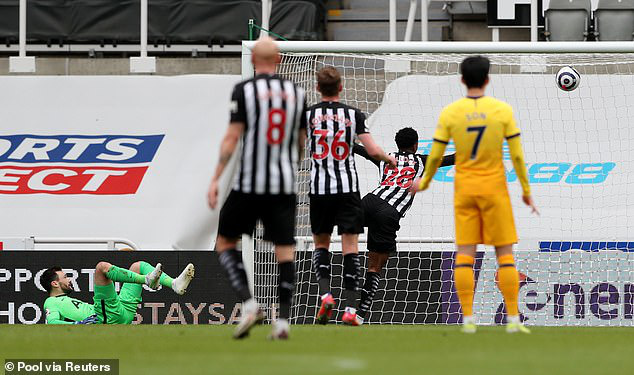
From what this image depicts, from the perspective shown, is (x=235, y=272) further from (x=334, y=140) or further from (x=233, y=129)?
(x=334, y=140)

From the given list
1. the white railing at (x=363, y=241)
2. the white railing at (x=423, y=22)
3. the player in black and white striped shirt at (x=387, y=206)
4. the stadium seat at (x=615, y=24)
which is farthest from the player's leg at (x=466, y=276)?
the stadium seat at (x=615, y=24)

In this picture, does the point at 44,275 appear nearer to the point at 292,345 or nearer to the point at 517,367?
the point at 292,345

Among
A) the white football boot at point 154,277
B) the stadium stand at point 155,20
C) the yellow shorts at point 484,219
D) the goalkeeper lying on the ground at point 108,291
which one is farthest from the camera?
the stadium stand at point 155,20

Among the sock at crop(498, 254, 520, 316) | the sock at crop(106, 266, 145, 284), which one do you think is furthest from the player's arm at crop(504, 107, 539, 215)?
the sock at crop(106, 266, 145, 284)

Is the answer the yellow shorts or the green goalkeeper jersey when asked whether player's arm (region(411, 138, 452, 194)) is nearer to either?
the yellow shorts

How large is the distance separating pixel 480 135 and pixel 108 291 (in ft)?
16.4

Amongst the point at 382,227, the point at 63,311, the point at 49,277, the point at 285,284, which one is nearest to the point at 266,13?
the point at 49,277

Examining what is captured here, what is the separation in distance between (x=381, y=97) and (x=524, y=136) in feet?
5.98

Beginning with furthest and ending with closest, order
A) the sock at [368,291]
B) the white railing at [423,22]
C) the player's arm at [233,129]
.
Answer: the white railing at [423,22], the sock at [368,291], the player's arm at [233,129]

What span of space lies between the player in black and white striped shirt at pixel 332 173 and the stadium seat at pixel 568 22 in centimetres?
732

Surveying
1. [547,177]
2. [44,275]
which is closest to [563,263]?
[547,177]

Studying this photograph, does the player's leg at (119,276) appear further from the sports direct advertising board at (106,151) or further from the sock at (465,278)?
the sports direct advertising board at (106,151)

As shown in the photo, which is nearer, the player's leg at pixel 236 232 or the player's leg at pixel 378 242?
the player's leg at pixel 236 232

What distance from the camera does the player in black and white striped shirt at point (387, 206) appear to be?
Result: 11.0 meters
